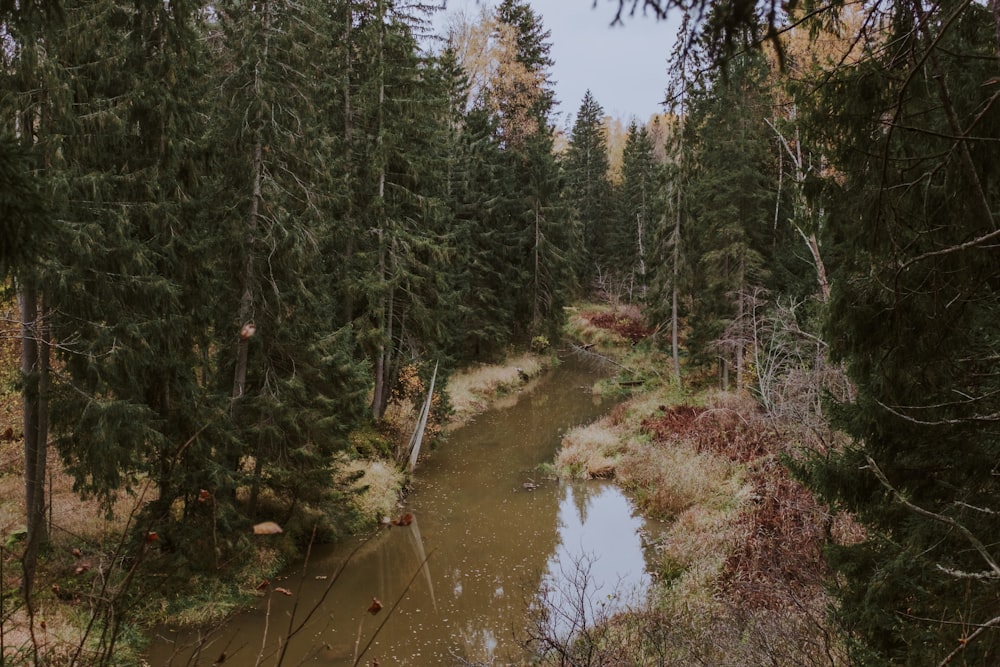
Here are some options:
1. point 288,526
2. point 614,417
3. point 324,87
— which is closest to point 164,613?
point 288,526

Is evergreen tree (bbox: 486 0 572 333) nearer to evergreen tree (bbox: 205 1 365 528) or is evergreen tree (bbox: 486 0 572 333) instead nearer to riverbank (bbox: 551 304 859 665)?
riverbank (bbox: 551 304 859 665)

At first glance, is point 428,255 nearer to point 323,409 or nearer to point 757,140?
point 323,409

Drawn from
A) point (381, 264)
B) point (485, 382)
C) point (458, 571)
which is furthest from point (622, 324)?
point (458, 571)

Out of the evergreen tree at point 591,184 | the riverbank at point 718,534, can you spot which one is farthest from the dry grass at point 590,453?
the evergreen tree at point 591,184

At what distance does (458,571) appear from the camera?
1149 centimetres

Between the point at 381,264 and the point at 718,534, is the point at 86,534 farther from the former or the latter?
the point at 718,534

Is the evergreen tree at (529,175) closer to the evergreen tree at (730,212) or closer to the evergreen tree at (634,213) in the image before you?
the evergreen tree at (730,212)

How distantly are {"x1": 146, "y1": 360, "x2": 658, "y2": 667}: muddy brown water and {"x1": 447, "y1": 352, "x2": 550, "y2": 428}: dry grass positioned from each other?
3883 millimetres

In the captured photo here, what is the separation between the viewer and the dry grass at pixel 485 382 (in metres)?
22.9

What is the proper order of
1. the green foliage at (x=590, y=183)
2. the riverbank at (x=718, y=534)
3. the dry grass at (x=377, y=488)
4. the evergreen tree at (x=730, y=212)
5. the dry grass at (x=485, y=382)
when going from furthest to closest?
the green foliage at (x=590, y=183)
the dry grass at (x=485, y=382)
the evergreen tree at (x=730, y=212)
the dry grass at (x=377, y=488)
the riverbank at (x=718, y=534)

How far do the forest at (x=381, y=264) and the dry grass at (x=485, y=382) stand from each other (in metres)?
2.02

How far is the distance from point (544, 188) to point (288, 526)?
21.2 m

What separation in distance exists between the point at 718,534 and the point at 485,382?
1558cm

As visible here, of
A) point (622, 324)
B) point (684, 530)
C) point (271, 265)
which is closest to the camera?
point (271, 265)
